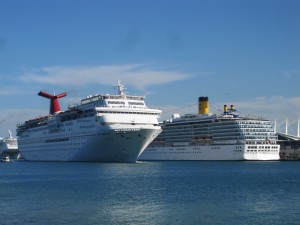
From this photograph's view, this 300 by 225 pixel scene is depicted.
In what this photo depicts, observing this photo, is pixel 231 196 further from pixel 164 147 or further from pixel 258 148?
pixel 164 147

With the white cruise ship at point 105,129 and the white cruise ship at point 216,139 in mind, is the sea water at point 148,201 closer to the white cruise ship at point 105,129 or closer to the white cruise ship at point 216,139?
the white cruise ship at point 105,129

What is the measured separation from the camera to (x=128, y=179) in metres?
52.1

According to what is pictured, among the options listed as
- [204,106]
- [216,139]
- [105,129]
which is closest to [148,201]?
[105,129]

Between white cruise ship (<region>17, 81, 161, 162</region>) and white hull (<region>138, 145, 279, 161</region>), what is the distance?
26980mm

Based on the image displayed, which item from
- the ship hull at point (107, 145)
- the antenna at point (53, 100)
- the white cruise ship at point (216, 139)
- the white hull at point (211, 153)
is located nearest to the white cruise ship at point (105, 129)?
the ship hull at point (107, 145)

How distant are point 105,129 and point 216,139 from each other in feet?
123

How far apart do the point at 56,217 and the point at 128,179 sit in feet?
73.7

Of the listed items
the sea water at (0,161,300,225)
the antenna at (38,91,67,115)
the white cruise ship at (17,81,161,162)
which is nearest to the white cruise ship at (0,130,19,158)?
the antenna at (38,91,67,115)

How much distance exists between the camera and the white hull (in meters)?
104

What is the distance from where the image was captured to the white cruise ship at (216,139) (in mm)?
104812

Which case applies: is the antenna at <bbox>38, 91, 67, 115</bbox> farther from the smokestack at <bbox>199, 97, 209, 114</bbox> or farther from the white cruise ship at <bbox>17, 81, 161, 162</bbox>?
the smokestack at <bbox>199, 97, 209, 114</bbox>

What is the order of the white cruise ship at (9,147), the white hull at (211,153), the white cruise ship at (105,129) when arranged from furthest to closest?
the white cruise ship at (9,147), the white hull at (211,153), the white cruise ship at (105,129)

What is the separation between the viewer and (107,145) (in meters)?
75.9

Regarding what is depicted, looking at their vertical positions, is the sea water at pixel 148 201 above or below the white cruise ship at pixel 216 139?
below
